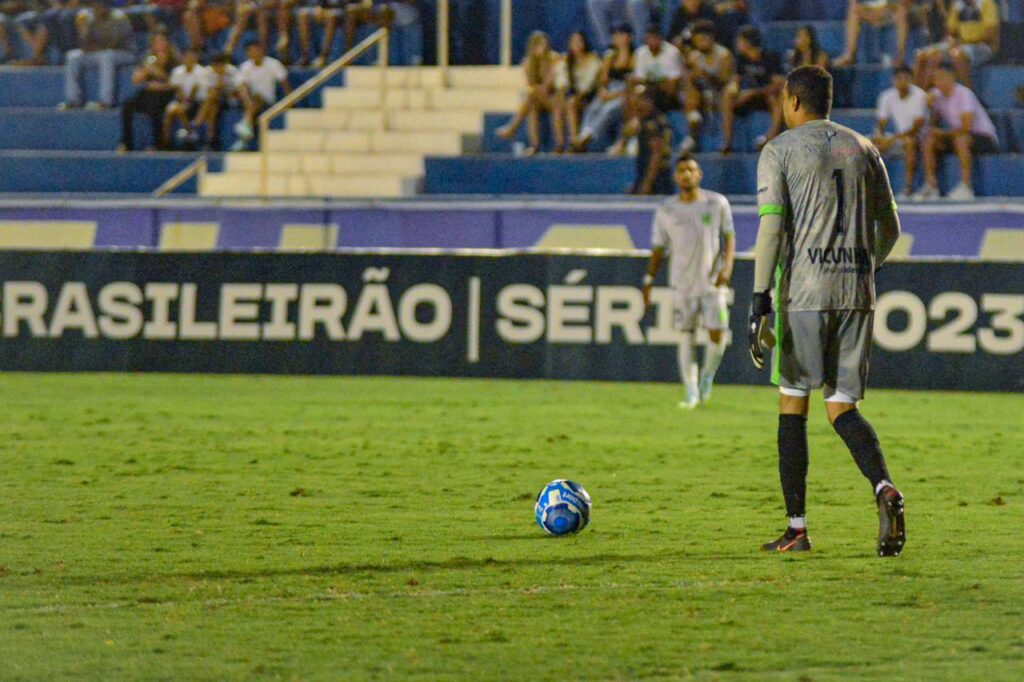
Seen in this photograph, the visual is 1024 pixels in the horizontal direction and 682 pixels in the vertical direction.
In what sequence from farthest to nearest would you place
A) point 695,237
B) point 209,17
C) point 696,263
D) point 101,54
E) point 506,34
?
1. point 209,17
2. point 101,54
3. point 506,34
4. point 696,263
5. point 695,237

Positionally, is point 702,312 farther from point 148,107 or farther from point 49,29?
point 49,29

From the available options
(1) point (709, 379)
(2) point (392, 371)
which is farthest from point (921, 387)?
(2) point (392, 371)

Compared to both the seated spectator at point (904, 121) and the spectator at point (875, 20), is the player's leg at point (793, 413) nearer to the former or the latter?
the seated spectator at point (904, 121)

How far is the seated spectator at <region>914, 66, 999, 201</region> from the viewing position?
20.8 m

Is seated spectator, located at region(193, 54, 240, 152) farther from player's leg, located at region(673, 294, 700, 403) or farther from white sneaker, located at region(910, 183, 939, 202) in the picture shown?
player's leg, located at region(673, 294, 700, 403)

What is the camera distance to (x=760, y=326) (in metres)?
7.27

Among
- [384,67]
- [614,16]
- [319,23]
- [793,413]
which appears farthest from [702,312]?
[319,23]

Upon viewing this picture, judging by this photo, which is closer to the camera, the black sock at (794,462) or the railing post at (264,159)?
the black sock at (794,462)

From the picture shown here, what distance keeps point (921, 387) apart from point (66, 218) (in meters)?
10.7

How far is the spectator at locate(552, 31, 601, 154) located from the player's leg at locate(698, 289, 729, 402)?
7759 millimetres

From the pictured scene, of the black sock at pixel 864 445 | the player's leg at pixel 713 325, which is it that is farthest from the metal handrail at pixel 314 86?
the black sock at pixel 864 445

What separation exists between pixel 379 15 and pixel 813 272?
62.3 feet

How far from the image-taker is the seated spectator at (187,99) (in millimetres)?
24625

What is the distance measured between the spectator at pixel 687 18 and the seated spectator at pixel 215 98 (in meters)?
6.31
